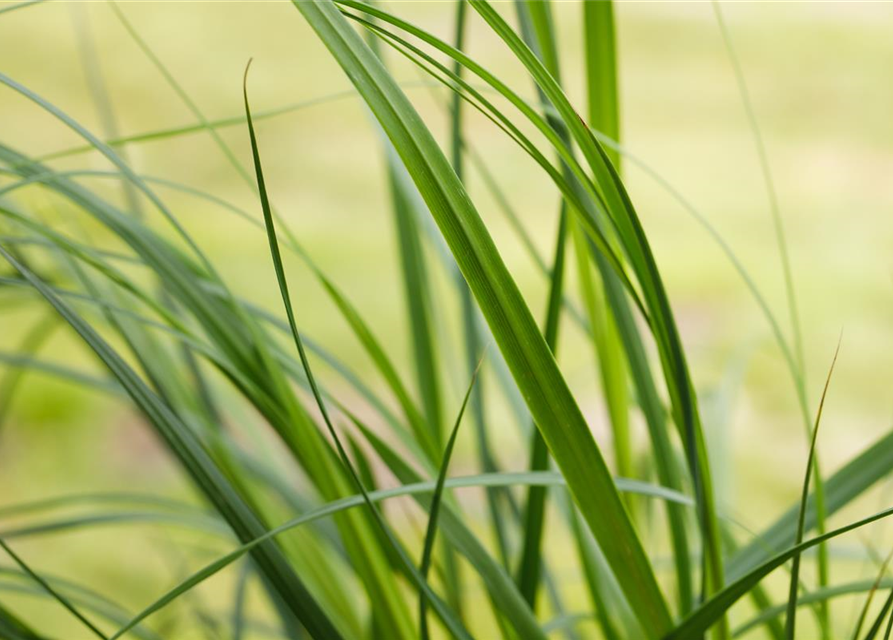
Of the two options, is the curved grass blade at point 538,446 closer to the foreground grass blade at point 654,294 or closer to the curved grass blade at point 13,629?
the foreground grass blade at point 654,294

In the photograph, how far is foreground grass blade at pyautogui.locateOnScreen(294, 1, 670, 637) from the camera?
0.69 feet

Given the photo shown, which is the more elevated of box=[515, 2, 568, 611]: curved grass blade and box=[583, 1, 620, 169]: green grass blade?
box=[583, 1, 620, 169]: green grass blade

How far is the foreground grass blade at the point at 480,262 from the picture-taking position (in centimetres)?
21

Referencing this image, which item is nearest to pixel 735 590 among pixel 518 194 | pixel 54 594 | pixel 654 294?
pixel 654 294

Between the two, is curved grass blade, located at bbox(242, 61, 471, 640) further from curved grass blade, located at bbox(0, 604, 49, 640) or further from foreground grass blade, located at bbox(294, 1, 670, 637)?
curved grass blade, located at bbox(0, 604, 49, 640)

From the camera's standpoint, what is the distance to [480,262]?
8.5 inches

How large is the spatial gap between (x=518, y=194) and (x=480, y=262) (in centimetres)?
134

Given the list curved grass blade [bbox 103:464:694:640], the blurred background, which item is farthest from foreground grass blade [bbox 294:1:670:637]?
the blurred background

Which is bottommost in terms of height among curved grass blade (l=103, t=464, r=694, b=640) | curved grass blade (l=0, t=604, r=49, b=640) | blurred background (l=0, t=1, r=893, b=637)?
curved grass blade (l=103, t=464, r=694, b=640)

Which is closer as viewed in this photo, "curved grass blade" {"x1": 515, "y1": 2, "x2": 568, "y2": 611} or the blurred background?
"curved grass blade" {"x1": 515, "y1": 2, "x2": 568, "y2": 611}

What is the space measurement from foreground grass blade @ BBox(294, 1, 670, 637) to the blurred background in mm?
371

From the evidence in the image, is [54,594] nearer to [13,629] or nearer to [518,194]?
[13,629]

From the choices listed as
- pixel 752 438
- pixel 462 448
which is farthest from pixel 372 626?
pixel 752 438

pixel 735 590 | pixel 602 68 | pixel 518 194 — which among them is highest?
A: pixel 518 194
